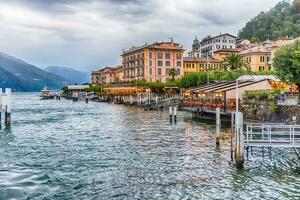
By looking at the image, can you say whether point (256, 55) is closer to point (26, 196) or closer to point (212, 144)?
point (212, 144)

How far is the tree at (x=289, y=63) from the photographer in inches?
2156

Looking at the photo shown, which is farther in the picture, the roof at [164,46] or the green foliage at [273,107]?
the roof at [164,46]

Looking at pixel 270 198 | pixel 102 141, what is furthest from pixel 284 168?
pixel 102 141

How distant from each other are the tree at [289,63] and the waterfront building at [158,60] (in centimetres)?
9206

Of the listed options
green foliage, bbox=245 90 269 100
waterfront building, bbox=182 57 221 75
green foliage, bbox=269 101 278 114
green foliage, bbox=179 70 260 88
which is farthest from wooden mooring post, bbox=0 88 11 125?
waterfront building, bbox=182 57 221 75

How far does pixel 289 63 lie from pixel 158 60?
95510 mm

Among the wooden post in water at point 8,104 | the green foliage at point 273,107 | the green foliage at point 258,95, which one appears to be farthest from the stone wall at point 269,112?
the wooden post in water at point 8,104

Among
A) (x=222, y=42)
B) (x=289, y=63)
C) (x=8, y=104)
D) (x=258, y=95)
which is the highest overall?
(x=222, y=42)

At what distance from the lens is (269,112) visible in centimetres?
5378

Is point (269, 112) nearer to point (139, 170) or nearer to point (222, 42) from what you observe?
point (139, 170)

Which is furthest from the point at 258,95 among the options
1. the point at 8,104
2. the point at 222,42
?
the point at 222,42

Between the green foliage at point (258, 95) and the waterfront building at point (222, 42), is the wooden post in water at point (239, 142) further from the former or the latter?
the waterfront building at point (222, 42)

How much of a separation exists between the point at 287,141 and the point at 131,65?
451ft

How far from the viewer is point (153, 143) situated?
4072cm
